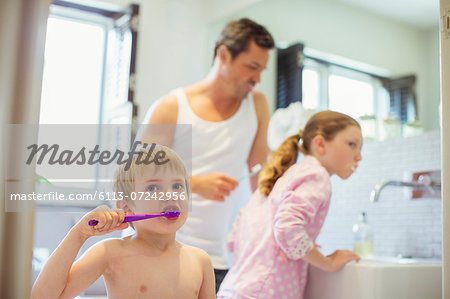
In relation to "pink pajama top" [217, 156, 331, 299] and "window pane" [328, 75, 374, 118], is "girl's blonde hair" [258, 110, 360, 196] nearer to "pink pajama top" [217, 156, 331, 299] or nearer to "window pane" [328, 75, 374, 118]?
"pink pajama top" [217, 156, 331, 299]

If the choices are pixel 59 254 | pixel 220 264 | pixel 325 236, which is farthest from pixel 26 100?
pixel 325 236

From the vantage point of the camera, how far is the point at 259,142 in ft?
4.97

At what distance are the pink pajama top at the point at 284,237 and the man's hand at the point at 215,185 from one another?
103mm

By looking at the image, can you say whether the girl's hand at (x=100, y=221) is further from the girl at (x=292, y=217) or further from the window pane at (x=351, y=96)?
the window pane at (x=351, y=96)

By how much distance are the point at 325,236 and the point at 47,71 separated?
1.63 meters

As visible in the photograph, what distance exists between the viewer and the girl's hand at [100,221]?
0.68 m

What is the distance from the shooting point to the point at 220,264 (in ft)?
4.36

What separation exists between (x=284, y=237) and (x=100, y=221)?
0.47 meters

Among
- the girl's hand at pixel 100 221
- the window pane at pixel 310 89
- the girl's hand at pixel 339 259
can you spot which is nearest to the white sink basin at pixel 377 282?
the girl's hand at pixel 339 259

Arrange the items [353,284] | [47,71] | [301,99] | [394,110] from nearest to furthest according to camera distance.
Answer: [353,284]
[394,110]
[301,99]
[47,71]

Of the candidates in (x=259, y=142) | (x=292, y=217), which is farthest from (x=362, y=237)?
(x=292, y=217)

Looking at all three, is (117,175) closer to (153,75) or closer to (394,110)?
(394,110)

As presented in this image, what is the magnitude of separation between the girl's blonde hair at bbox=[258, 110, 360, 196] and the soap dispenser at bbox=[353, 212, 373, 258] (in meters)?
0.50

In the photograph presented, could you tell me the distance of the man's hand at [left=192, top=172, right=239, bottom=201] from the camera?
1.18 meters
